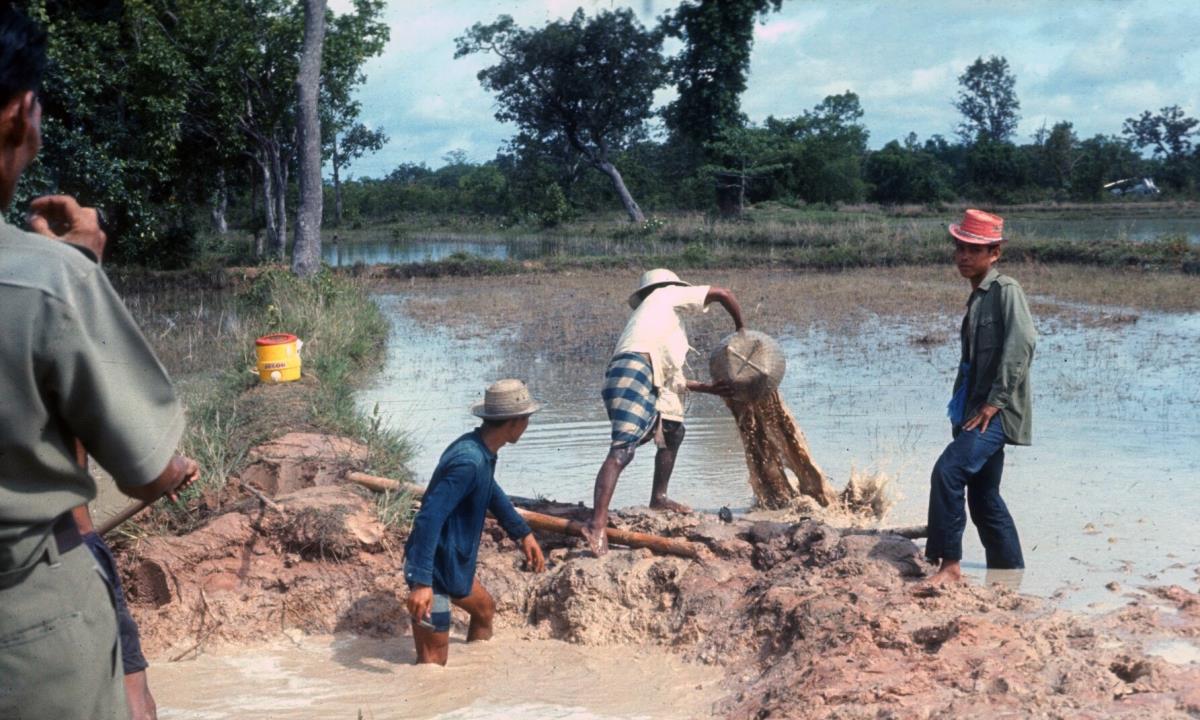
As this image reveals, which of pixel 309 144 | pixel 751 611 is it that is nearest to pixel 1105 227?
pixel 309 144

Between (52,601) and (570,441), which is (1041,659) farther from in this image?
(570,441)

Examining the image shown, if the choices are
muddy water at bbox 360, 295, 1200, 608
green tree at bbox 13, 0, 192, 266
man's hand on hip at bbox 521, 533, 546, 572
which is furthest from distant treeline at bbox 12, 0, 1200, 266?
man's hand on hip at bbox 521, 533, 546, 572

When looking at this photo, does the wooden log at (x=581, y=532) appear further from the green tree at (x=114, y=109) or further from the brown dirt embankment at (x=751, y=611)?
the green tree at (x=114, y=109)

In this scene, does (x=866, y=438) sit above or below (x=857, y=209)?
below

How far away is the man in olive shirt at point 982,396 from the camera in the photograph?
5.34 metres

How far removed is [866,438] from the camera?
9273mm

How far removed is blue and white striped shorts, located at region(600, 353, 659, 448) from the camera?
6156mm

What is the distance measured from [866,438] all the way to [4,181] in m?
7.96

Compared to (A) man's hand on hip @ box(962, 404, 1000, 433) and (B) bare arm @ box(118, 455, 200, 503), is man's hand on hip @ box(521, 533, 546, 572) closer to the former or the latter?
(A) man's hand on hip @ box(962, 404, 1000, 433)

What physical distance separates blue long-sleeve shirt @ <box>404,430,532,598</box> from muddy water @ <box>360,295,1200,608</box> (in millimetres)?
2586

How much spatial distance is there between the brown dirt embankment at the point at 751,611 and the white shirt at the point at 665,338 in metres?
0.69

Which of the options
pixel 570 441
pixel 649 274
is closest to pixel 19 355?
pixel 649 274

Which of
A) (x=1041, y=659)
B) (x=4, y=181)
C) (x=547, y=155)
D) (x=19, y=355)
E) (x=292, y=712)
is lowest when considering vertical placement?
(x=292, y=712)

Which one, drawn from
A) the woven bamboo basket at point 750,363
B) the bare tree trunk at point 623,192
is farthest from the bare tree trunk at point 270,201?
the woven bamboo basket at point 750,363
